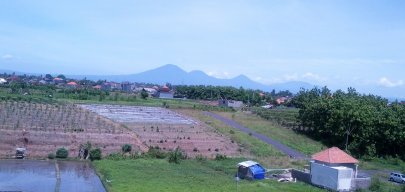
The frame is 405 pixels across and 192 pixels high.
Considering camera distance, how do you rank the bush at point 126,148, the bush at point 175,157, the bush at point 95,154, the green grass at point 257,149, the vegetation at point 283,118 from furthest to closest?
the vegetation at point 283,118 < the bush at point 126,148 < the green grass at point 257,149 < the bush at point 175,157 < the bush at point 95,154

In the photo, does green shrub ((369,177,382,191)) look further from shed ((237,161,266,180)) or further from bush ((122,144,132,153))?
bush ((122,144,132,153))

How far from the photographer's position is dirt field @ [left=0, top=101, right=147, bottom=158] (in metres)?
27.6

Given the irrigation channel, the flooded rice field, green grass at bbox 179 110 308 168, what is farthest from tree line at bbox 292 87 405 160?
the irrigation channel

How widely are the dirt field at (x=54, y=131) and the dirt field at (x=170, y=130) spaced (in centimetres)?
151

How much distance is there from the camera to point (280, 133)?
132 feet

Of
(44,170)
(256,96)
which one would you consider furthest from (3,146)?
(256,96)

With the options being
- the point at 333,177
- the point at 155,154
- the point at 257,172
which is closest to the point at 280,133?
the point at 155,154

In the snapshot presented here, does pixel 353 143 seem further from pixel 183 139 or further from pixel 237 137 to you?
pixel 183 139

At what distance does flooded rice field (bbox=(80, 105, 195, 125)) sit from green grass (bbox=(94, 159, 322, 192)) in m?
16.5

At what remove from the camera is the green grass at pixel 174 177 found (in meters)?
19.6

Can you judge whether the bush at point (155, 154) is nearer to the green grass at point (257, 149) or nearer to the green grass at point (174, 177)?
the green grass at point (174, 177)

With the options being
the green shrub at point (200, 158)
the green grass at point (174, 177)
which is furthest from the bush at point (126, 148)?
the green shrub at point (200, 158)

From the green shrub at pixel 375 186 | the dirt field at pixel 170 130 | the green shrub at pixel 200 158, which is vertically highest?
the dirt field at pixel 170 130

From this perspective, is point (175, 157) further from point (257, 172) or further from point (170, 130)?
point (170, 130)
